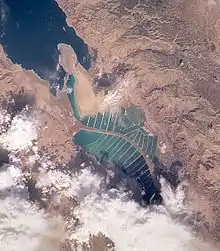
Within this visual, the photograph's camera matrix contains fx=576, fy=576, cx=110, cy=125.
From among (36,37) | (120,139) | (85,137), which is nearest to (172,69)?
(120,139)

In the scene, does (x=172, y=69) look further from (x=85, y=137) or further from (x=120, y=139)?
(x=85, y=137)

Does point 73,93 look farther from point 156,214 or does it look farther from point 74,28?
point 156,214

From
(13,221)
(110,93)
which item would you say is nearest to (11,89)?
(110,93)

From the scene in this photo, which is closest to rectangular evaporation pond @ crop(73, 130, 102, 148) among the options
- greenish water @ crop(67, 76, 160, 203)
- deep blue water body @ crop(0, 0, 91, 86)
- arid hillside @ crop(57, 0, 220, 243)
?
greenish water @ crop(67, 76, 160, 203)

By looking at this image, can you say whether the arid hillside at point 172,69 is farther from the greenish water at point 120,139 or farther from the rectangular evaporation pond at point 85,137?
the rectangular evaporation pond at point 85,137

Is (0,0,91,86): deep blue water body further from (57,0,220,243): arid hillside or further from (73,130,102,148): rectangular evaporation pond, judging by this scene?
(73,130,102,148): rectangular evaporation pond

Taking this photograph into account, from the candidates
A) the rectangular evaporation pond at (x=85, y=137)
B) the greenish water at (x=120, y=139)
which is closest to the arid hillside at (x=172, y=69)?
the greenish water at (x=120, y=139)
